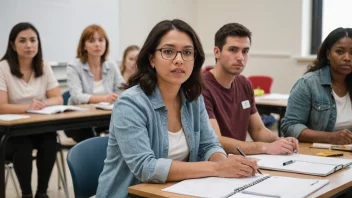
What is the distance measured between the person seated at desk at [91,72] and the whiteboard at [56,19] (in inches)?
43.3

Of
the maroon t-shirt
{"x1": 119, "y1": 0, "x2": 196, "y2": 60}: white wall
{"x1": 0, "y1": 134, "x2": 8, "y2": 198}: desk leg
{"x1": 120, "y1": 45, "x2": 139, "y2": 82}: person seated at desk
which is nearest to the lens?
the maroon t-shirt

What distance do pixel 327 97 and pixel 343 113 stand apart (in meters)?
0.14

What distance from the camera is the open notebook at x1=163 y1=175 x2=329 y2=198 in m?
1.52

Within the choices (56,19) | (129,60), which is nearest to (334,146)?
(129,60)

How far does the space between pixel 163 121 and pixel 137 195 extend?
0.37 metres

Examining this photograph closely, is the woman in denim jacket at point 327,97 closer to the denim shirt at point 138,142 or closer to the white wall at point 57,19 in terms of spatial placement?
the denim shirt at point 138,142

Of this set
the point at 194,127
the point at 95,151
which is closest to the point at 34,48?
the point at 95,151

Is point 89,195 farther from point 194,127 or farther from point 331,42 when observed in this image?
point 331,42

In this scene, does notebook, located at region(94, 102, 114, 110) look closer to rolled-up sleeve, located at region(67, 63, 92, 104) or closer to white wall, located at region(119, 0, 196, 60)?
rolled-up sleeve, located at region(67, 63, 92, 104)

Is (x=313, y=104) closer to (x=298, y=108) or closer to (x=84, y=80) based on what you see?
(x=298, y=108)

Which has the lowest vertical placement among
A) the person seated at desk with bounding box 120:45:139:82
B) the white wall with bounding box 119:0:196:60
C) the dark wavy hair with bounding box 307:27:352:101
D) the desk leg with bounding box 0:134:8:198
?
the desk leg with bounding box 0:134:8:198

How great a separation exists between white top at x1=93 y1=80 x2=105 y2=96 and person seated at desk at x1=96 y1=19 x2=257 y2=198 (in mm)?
2442

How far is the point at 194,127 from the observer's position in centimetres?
204

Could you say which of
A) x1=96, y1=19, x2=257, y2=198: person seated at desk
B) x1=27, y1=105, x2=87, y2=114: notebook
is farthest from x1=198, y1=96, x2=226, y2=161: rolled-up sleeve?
x1=27, y1=105, x2=87, y2=114: notebook
